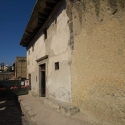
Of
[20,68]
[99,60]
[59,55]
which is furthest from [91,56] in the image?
[20,68]

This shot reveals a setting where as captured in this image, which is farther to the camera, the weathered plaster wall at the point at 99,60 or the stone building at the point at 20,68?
the stone building at the point at 20,68

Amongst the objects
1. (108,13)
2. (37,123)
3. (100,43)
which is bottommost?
(37,123)

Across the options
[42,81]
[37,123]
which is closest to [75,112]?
[37,123]

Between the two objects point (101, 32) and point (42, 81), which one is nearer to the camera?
point (101, 32)

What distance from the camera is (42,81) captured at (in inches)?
336

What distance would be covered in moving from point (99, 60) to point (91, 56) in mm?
344

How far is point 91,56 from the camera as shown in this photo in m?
3.93

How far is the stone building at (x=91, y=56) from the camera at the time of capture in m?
3.22

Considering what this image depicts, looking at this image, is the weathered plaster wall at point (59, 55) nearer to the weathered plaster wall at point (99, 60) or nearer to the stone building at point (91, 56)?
the stone building at point (91, 56)

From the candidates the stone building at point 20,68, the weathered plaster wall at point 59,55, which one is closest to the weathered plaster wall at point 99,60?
the weathered plaster wall at point 59,55

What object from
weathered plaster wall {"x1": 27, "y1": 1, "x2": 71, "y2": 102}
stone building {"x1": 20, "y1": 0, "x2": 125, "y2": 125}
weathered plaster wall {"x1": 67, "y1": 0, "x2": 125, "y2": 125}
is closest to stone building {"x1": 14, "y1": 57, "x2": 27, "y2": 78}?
→ weathered plaster wall {"x1": 27, "y1": 1, "x2": 71, "y2": 102}

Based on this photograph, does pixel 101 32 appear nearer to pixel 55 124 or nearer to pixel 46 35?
pixel 55 124

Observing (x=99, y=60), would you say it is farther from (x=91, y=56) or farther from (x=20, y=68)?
(x=20, y=68)

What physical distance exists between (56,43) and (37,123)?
364cm
